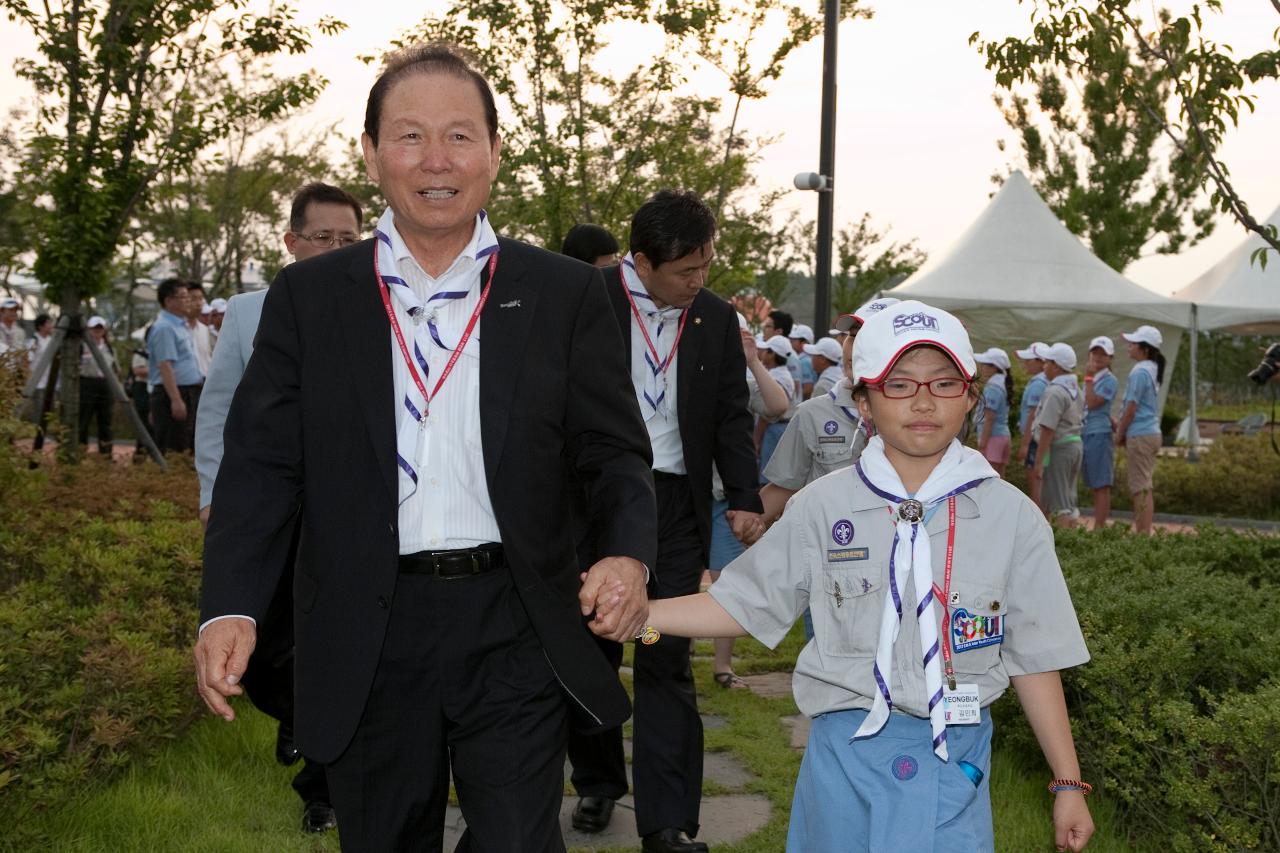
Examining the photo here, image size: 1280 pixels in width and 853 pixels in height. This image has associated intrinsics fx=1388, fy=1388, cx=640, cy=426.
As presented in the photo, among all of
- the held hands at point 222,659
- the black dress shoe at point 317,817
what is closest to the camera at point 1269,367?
the black dress shoe at point 317,817

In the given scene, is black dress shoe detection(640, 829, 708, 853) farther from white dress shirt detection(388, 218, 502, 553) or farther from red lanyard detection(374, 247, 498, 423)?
red lanyard detection(374, 247, 498, 423)

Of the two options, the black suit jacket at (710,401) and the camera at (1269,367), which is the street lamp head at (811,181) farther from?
the black suit jacket at (710,401)

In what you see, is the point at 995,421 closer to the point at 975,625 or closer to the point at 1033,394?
the point at 1033,394

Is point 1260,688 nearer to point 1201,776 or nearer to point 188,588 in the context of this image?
point 1201,776

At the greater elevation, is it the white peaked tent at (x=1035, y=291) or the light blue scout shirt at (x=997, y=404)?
the white peaked tent at (x=1035, y=291)

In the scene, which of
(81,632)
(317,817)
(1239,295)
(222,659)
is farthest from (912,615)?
(1239,295)

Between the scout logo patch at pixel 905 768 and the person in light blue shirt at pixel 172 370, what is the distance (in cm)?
1219

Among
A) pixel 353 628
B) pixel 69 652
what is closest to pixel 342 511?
pixel 353 628

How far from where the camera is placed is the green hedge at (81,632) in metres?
4.42

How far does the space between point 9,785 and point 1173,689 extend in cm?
384

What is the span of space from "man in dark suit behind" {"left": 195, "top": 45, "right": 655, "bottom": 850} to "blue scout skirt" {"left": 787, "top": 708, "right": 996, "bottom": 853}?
47 centimetres

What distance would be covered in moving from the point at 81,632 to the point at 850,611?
3.50 metres

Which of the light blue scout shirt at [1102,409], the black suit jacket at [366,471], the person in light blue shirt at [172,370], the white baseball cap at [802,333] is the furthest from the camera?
the white baseball cap at [802,333]

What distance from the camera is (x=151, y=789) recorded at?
16.1 ft
